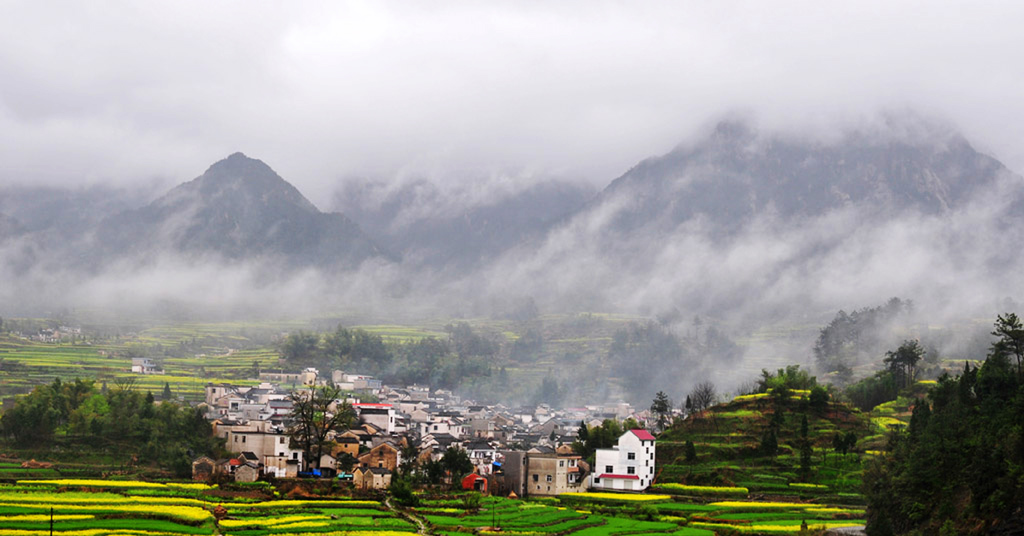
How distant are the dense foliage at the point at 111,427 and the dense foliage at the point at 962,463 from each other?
46.5 m

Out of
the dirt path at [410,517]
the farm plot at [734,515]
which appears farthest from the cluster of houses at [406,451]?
the farm plot at [734,515]

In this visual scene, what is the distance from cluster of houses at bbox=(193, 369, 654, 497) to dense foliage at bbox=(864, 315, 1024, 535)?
22731 mm

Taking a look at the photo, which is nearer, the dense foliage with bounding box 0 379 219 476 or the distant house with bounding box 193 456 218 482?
the distant house with bounding box 193 456 218 482

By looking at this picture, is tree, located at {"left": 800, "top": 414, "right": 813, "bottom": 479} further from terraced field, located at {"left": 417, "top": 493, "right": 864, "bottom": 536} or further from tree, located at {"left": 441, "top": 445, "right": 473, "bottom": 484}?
tree, located at {"left": 441, "top": 445, "right": 473, "bottom": 484}

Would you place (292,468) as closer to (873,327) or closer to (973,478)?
(973,478)

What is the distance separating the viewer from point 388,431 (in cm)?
9838

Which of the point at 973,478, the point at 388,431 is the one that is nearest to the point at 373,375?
the point at 388,431

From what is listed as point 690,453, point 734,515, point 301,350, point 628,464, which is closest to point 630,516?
point 734,515

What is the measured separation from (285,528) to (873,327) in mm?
156351

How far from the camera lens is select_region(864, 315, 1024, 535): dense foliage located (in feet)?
137

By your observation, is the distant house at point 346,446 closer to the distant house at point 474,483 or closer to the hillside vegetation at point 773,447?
the distant house at point 474,483

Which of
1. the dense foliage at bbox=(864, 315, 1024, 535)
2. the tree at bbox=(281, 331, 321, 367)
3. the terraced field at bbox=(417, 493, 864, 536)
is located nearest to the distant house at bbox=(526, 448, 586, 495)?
the terraced field at bbox=(417, 493, 864, 536)

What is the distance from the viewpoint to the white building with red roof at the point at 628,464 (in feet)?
256

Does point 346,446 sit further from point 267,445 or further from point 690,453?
point 690,453
